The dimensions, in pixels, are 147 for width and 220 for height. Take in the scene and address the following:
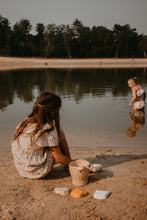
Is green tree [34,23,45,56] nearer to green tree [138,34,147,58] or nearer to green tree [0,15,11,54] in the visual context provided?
green tree [0,15,11,54]

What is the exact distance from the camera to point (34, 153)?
3434 millimetres

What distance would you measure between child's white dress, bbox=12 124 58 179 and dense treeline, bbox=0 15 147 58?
69040mm

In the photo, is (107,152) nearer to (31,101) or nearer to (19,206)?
(19,206)

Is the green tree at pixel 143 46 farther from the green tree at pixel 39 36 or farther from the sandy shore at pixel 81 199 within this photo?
the sandy shore at pixel 81 199

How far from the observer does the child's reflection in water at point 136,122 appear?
6.56 meters

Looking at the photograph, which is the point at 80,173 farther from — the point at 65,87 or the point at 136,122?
the point at 65,87

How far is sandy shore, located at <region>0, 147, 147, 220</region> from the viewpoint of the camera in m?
2.79

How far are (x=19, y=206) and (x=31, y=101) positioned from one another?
8.60 metres

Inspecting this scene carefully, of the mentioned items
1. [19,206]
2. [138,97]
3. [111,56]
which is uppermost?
[111,56]

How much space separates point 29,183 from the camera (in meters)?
3.51

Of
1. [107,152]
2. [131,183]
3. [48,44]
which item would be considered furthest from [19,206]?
[48,44]

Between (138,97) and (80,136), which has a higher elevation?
(138,97)

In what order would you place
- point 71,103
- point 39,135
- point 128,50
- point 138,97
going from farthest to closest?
point 128,50, point 71,103, point 138,97, point 39,135

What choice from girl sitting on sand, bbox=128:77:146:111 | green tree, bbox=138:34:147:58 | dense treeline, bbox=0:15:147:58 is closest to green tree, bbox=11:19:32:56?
dense treeline, bbox=0:15:147:58
